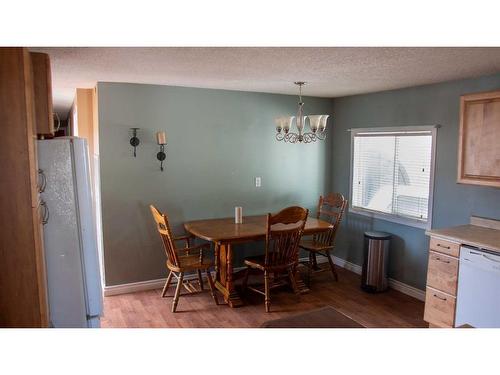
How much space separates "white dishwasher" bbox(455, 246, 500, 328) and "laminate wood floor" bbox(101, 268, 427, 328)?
59 cm

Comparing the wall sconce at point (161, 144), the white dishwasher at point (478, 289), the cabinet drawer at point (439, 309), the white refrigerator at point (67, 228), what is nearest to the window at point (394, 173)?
the cabinet drawer at point (439, 309)

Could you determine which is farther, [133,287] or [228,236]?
[133,287]

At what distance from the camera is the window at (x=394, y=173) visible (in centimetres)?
398

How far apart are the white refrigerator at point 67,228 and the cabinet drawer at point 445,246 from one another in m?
2.61

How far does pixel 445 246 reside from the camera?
3.12 meters

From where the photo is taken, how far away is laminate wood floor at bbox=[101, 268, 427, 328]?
11.3 ft

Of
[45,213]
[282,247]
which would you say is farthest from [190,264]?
[45,213]

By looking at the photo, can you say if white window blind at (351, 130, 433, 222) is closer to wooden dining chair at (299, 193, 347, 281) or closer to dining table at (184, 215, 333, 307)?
wooden dining chair at (299, 193, 347, 281)

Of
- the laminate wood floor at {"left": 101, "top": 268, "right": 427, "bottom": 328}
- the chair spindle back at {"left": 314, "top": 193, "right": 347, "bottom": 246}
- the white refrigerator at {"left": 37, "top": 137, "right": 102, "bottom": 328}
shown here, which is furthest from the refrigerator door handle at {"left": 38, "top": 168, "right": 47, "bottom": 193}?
the chair spindle back at {"left": 314, "top": 193, "right": 347, "bottom": 246}

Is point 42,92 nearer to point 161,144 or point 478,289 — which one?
point 161,144

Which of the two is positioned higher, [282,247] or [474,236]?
[474,236]

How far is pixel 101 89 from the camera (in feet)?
12.8

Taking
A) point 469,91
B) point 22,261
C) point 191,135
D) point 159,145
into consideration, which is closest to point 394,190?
point 469,91

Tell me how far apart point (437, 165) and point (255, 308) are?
2.23 metres
